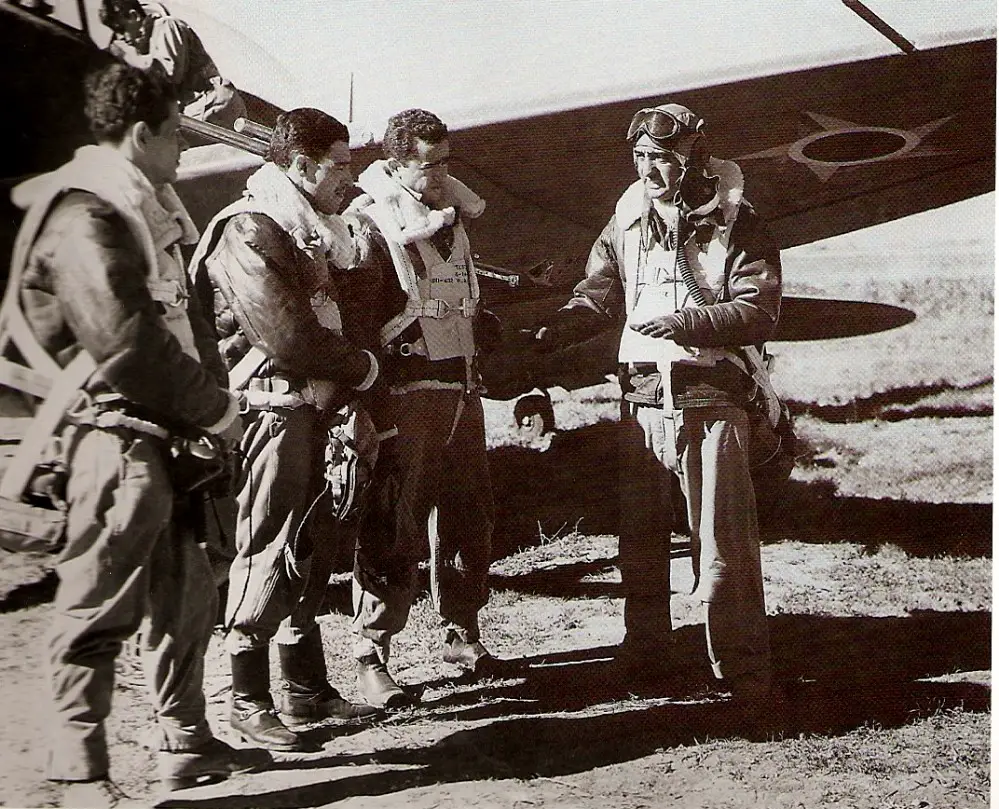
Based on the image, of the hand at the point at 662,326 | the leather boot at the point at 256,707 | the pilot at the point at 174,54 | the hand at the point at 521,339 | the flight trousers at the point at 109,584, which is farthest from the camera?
the hand at the point at 521,339

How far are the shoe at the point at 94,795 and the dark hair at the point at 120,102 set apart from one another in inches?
71.2

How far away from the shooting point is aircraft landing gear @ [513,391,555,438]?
3826 millimetres

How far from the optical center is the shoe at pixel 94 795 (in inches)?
127

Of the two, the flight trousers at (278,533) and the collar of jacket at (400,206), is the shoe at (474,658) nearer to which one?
the flight trousers at (278,533)

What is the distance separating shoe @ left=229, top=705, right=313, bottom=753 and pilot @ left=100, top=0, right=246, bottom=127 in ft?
5.88

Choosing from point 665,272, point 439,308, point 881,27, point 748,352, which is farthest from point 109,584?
point 881,27

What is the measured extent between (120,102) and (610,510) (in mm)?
1923

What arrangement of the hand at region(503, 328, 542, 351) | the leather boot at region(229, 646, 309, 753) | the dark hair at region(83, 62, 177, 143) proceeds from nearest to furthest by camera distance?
1. the dark hair at region(83, 62, 177, 143)
2. the leather boot at region(229, 646, 309, 753)
3. the hand at region(503, 328, 542, 351)

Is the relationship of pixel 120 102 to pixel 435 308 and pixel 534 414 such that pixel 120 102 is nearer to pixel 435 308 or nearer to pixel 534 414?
pixel 435 308

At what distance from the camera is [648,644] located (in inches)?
146

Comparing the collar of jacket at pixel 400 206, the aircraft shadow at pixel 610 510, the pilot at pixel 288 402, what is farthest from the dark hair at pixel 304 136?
the aircraft shadow at pixel 610 510

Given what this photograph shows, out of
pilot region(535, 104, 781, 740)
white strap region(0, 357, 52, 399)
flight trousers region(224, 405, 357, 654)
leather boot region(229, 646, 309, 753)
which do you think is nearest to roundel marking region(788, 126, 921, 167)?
pilot region(535, 104, 781, 740)

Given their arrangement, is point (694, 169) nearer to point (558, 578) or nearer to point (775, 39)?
point (775, 39)

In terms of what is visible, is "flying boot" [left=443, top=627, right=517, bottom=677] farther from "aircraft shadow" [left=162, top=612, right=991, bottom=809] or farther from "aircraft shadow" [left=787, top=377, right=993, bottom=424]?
"aircraft shadow" [left=787, top=377, right=993, bottom=424]
